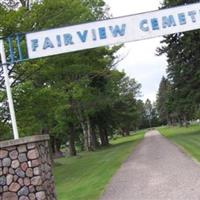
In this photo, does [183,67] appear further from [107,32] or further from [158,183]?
[107,32]

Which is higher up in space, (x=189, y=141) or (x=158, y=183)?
(x=189, y=141)

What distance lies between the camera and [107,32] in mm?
11242

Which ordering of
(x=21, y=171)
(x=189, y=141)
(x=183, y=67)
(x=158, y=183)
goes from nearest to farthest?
(x=21, y=171), (x=158, y=183), (x=189, y=141), (x=183, y=67)

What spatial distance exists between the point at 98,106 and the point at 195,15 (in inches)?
1356

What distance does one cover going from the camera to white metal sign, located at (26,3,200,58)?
11.2 m

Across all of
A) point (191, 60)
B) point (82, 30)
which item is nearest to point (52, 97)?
point (82, 30)

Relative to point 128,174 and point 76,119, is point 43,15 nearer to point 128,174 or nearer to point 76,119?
point 128,174

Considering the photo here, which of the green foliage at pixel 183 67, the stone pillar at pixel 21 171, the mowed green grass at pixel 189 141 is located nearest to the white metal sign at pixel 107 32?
the stone pillar at pixel 21 171

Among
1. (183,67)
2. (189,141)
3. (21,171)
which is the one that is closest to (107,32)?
(21,171)

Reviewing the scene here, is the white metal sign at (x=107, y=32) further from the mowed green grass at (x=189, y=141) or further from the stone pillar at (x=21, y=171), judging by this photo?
the mowed green grass at (x=189, y=141)

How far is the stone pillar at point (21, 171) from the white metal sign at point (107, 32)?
2.03 metres

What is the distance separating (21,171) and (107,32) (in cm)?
347

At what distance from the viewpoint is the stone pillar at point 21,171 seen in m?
10.4

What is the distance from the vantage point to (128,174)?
17.6 metres
